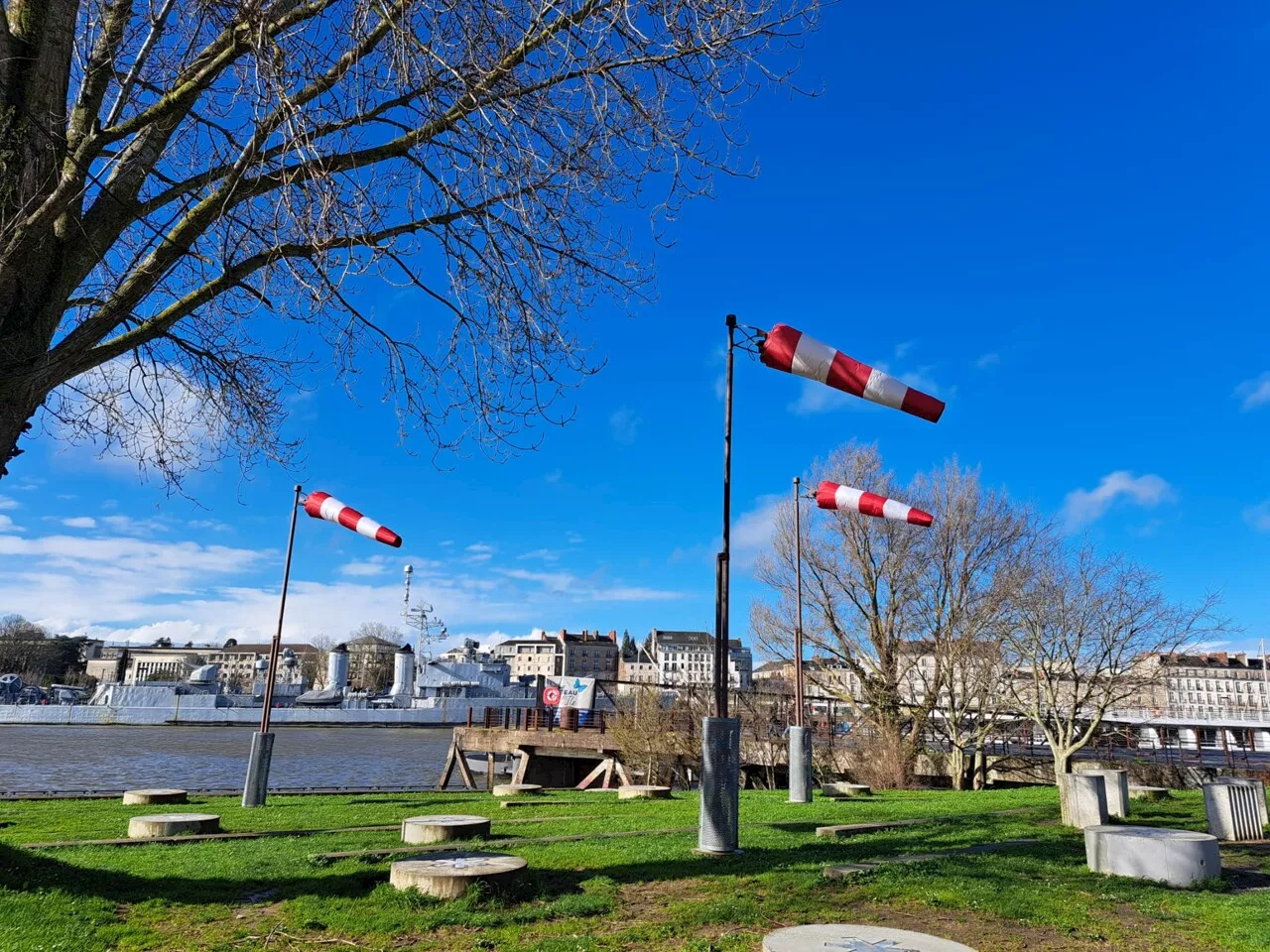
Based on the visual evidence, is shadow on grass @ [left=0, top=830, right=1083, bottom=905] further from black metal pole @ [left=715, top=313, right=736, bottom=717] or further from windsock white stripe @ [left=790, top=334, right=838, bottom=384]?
windsock white stripe @ [left=790, top=334, right=838, bottom=384]

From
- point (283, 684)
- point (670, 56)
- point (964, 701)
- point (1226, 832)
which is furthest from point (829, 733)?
point (283, 684)

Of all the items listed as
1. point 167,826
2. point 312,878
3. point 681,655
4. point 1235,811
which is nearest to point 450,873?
point 312,878

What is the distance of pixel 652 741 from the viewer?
87.6 feet

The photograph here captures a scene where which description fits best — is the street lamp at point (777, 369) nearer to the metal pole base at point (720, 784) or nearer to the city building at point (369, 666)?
the metal pole base at point (720, 784)

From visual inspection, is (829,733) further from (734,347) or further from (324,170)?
(324,170)

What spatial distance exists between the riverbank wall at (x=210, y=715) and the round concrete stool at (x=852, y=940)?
8075cm

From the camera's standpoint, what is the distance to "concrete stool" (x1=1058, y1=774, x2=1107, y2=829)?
11.6 meters

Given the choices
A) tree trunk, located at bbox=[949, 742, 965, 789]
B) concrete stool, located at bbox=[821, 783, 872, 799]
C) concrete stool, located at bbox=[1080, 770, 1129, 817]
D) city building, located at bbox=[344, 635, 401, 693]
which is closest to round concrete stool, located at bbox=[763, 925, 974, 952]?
concrete stool, located at bbox=[1080, 770, 1129, 817]

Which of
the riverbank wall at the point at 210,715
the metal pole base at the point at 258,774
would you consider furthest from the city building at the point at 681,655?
the metal pole base at the point at 258,774

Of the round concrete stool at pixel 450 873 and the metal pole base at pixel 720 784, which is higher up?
the metal pole base at pixel 720 784

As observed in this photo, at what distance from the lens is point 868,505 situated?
13.3 m

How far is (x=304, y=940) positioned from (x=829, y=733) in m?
24.7

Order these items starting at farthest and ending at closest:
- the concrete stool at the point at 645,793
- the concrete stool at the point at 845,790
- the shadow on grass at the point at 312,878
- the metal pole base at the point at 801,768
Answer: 1. the concrete stool at the point at 845,790
2. the concrete stool at the point at 645,793
3. the metal pole base at the point at 801,768
4. the shadow on grass at the point at 312,878

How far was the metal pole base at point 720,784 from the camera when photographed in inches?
347
